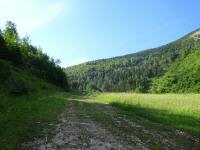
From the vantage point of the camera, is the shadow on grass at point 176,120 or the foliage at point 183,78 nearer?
the shadow on grass at point 176,120

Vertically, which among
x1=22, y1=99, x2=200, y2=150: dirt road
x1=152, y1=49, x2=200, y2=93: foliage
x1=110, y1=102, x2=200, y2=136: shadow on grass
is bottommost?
x1=22, y1=99, x2=200, y2=150: dirt road

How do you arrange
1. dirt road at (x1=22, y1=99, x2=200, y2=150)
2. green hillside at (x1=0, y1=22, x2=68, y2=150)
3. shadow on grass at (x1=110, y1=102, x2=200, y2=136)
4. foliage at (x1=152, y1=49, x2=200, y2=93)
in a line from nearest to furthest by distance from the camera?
dirt road at (x1=22, y1=99, x2=200, y2=150) → green hillside at (x1=0, y1=22, x2=68, y2=150) → shadow on grass at (x1=110, y1=102, x2=200, y2=136) → foliage at (x1=152, y1=49, x2=200, y2=93)

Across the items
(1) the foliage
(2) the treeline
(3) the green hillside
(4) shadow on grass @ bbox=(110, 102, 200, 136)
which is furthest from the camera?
(1) the foliage

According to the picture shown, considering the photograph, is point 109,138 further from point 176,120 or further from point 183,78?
point 183,78

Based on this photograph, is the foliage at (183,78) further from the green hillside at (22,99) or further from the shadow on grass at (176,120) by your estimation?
the shadow on grass at (176,120)

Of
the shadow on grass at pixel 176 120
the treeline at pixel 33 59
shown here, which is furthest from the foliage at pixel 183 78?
Result: the shadow on grass at pixel 176 120

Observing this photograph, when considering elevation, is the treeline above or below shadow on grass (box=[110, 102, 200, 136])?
above

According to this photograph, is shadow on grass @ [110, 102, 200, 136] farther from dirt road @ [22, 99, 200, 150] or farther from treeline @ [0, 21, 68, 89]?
treeline @ [0, 21, 68, 89]

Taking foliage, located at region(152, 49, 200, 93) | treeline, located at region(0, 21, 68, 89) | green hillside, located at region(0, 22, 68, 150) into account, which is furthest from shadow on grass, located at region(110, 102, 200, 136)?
foliage, located at region(152, 49, 200, 93)

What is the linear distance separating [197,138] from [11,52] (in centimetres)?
7485

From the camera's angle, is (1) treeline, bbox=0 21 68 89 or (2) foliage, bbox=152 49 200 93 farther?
(2) foliage, bbox=152 49 200 93

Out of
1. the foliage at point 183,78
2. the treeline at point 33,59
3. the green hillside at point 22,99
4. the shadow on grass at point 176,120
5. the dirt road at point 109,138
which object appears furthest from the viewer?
the foliage at point 183,78

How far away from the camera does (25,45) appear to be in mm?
119812

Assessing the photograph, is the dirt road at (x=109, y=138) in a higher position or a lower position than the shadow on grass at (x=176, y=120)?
lower
